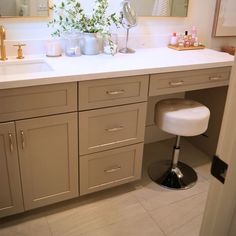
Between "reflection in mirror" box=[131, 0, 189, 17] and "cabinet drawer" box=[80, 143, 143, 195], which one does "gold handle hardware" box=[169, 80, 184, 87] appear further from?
"reflection in mirror" box=[131, 0, 189, 17]

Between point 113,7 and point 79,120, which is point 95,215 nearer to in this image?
point 79,120

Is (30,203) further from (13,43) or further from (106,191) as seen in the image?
(13,43)

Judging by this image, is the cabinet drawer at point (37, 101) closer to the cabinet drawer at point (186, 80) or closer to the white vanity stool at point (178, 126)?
the cabinet drawer at point (186, 80)

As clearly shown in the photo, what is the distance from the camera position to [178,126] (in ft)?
6.01

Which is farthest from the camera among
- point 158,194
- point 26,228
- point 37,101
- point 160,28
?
point 160,28

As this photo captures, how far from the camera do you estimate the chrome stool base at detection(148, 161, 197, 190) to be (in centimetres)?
211

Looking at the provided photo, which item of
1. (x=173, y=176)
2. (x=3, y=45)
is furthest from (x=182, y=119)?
(x=3, y=45)

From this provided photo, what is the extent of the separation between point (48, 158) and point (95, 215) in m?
0.49

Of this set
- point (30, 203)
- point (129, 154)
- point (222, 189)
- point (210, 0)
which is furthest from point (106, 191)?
point (210, 0)

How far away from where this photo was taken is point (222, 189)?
2.13 ft

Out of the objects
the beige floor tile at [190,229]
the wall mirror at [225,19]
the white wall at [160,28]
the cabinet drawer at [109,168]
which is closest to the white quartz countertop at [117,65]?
the white wall at [160,28]

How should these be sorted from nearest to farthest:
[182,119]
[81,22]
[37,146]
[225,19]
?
[37,146], [182,119], [81,22], [225,19]

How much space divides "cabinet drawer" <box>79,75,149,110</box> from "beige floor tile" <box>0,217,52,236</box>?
75cm

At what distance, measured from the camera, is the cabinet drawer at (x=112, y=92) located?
1.57 meters
